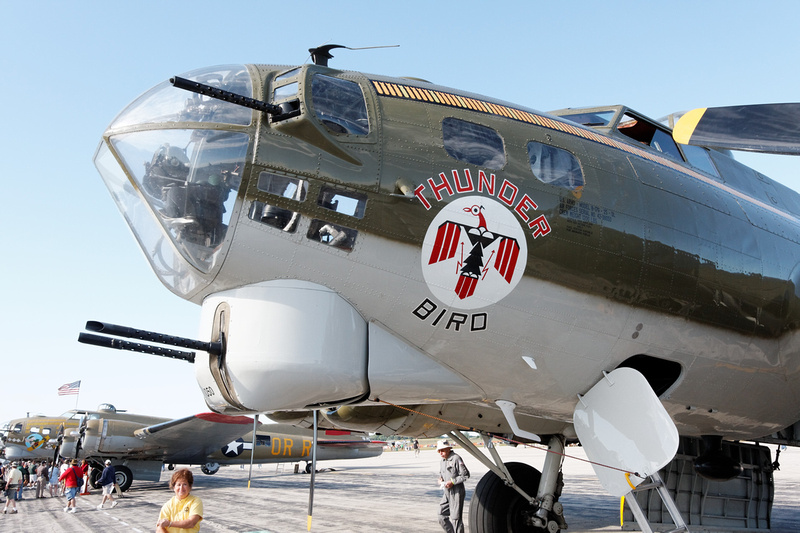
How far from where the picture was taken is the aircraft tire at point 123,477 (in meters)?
24.6


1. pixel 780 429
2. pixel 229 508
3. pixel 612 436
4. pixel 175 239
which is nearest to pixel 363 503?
pixel 229 508

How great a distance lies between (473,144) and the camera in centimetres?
569

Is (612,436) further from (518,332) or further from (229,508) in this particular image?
(229,508)

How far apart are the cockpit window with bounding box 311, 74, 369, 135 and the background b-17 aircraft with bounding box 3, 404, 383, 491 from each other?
61.7ft

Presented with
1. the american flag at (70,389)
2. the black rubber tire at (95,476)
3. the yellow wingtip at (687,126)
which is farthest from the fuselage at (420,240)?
the american flag at (70,389)

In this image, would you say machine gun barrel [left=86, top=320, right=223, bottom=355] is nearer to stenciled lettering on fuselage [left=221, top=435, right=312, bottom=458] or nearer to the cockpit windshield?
the cockpit windshield

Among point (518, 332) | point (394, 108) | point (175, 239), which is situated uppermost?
point (394, 108)

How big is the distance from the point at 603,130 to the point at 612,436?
3.47 metres

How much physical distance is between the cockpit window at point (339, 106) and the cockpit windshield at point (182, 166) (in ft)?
1.82

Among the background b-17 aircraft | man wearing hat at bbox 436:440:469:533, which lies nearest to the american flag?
the background b-17 aircraft

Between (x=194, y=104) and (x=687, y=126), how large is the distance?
14.3 feet

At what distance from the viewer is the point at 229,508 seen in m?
16.4

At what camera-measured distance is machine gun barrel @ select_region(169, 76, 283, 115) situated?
4.58 m

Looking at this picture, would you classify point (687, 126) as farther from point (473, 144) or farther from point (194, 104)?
point (194, 104)
